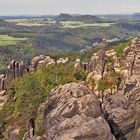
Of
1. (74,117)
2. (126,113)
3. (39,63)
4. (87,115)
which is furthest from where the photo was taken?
(39,63)

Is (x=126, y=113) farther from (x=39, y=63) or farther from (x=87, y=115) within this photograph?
(x=39, y=63)

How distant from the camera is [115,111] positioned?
3182 inches

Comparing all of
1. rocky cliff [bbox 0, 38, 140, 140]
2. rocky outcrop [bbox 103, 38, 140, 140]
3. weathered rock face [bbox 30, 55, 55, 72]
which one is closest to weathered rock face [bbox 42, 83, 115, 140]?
rocky cliff [bbox 0, 38, 140, 140]

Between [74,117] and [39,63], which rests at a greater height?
[74,117]

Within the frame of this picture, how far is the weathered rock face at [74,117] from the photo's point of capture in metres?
70.9

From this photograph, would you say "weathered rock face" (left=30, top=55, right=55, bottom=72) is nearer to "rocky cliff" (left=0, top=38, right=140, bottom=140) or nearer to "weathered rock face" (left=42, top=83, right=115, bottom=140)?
"rocky cliff" (left=0, top=38, right=140, bottom=140)

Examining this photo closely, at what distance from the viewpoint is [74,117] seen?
7319 centimetres

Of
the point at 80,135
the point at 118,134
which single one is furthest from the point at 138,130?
the point at 80,135

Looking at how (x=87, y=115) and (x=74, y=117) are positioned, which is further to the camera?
(x=87, y=115)

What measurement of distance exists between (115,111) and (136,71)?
117ft

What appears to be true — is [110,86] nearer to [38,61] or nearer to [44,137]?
[44,137]

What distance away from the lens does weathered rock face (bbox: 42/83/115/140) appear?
233ft

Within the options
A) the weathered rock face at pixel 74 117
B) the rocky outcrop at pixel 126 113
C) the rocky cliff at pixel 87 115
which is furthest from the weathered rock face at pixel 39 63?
the weathered rock face at pixel 74 117

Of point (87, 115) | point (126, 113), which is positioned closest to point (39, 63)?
point (126, 113)
